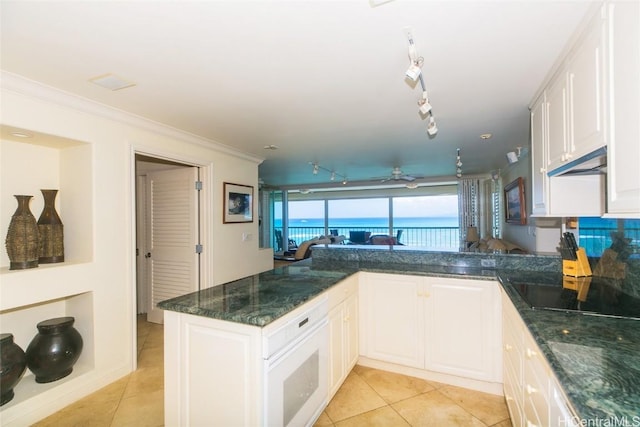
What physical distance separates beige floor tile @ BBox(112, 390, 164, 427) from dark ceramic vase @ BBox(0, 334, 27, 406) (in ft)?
2.25

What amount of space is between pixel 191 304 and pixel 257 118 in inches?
69.1

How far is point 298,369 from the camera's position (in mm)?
1652

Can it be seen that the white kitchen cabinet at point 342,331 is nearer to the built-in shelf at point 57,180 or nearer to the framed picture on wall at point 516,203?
Answer: the built-in shelf at point 57,180

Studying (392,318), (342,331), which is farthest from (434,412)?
(342,331)

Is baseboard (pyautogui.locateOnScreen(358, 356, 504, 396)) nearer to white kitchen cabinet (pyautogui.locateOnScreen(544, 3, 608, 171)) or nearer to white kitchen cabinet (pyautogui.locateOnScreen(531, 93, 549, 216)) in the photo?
white kitchen cabinet (pyautogui.locateOnScreen(531, 93, 549, 216))

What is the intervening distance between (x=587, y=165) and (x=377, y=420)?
201 centimetres

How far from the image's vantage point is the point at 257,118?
105 inches

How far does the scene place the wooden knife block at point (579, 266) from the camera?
218 centimetres

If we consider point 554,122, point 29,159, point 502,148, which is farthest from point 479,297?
point 29,159

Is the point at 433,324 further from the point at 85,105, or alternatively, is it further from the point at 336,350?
the point at 85,105

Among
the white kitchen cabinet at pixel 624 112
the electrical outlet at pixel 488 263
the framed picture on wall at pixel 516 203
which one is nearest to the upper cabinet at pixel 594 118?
the white kitchen cabinet at pixel 624 112

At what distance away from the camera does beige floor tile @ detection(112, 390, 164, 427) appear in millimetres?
1972

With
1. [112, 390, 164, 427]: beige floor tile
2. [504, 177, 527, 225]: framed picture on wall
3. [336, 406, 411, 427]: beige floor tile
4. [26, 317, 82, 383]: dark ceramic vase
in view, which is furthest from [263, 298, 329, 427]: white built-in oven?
[504, 177, 527, 225]: framed picture on wall

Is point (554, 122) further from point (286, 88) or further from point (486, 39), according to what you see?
point (286, 88)
